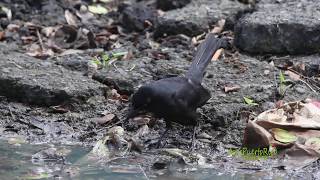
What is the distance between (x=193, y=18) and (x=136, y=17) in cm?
73

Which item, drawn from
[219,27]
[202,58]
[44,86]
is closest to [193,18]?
[219,27]

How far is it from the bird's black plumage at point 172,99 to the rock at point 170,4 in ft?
9.18

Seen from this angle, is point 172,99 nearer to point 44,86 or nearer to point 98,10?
point 44,86

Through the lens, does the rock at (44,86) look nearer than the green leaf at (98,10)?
Yes

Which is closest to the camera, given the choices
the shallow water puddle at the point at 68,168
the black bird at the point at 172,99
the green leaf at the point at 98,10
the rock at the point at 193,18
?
the shallow water puddle at the point at 68,168

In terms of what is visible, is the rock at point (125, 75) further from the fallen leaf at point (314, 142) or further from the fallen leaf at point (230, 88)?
the fallen leaf at point (314, 142)

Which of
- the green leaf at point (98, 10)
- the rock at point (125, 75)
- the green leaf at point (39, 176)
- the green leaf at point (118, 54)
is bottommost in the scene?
the green leaf at point (39, 176)

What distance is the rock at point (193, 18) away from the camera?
758cm

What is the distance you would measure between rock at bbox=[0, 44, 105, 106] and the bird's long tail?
839 millimetres

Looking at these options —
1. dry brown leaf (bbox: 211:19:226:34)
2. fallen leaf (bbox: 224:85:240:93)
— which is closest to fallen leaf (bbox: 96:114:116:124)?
fallen leaf (bbox: 224:85:240:93)

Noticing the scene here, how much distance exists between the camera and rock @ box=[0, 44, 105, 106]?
239 inches

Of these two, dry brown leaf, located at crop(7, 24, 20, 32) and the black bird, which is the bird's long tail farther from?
dry brown leaf, located at crop(7, 24, 20, 32)

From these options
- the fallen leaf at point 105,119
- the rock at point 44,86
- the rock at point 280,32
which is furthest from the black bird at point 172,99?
the rock at point 280,32

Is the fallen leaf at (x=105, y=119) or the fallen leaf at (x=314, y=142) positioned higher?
the fallen leaf at (x=105, y=119)
